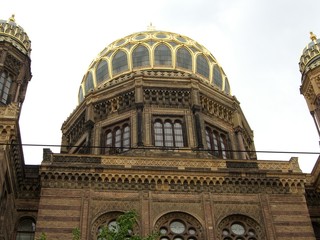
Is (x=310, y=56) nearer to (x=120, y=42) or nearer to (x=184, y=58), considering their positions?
(x=184, y=58)

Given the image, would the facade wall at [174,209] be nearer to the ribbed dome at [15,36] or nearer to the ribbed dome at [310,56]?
the ribbed dome at [15,36]

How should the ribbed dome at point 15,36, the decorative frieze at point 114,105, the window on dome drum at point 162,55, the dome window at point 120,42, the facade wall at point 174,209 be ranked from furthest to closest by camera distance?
the dome window at point 120,42
the window on dome drum at point 162,55
the decorative frieze at point 114,105
the ribbed dome at point 15,36
the facade wall at point 174,209

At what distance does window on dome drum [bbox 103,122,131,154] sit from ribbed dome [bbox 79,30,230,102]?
4.41 meters

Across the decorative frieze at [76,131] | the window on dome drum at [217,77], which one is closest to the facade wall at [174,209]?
the decorative frieze at [76,131]

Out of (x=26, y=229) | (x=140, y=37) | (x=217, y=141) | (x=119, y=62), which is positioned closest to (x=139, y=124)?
(x=217, y=141)

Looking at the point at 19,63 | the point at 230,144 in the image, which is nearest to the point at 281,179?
the point at 230,144

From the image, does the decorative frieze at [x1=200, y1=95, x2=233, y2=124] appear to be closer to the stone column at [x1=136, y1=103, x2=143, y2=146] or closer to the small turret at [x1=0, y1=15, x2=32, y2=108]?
the stone column at [x1=136, y1=103, x2=143, y2=146]

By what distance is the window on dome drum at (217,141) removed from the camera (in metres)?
30.0

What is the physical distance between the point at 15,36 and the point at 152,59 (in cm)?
963

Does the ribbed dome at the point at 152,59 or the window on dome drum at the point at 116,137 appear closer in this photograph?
the window on dome drum at the point at 116,137

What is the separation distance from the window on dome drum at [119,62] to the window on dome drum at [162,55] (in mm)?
2080

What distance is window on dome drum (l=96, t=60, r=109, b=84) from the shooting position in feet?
112

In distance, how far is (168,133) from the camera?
97.3 feet

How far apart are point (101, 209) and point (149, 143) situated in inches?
270
